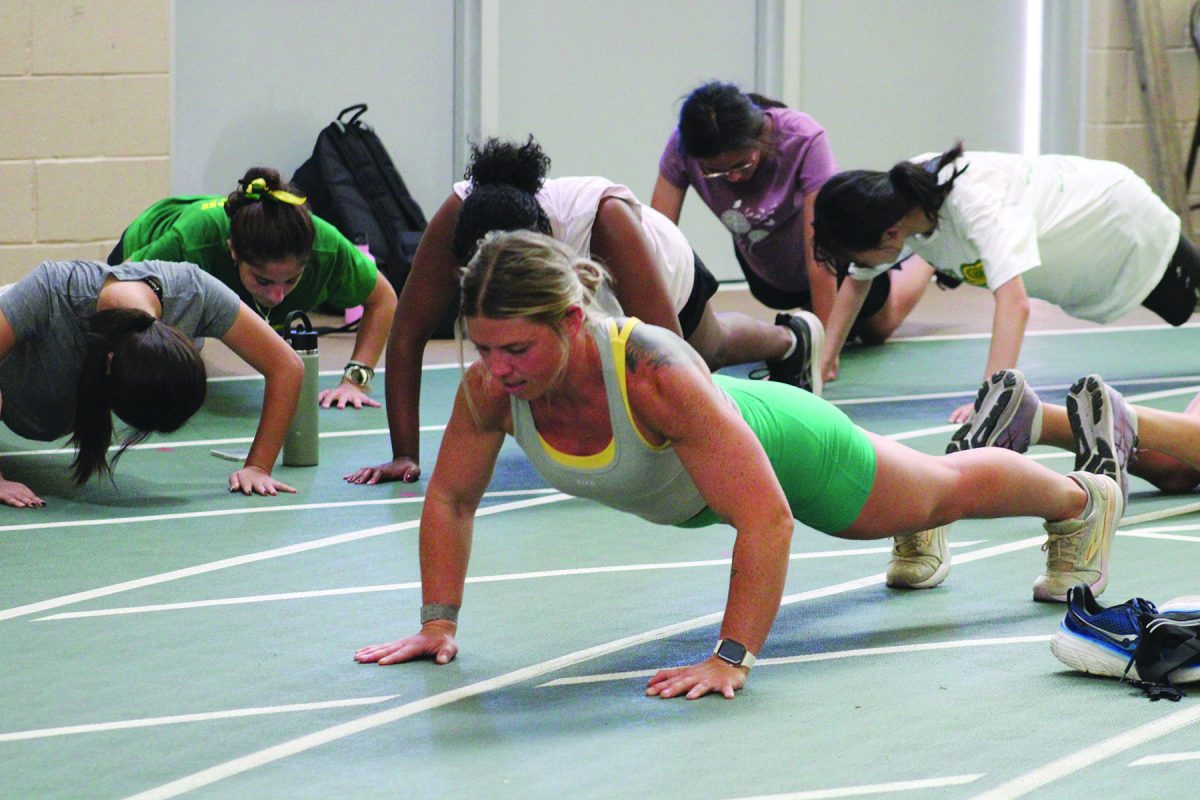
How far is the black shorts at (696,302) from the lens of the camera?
491 centimetres

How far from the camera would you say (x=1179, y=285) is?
18.4ft

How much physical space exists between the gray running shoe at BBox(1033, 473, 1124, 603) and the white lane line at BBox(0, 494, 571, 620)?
1.44 meters

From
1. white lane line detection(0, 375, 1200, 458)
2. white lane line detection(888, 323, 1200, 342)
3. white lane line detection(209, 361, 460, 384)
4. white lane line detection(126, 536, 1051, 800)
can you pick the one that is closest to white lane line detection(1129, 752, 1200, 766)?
white lane line detection(126, 536, 1051, 800)

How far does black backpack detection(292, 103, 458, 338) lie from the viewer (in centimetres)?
712

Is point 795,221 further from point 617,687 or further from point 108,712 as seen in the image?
point 108,712

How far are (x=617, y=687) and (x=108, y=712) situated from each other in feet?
2.65

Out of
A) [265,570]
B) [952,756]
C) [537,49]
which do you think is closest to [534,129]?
[537,49]

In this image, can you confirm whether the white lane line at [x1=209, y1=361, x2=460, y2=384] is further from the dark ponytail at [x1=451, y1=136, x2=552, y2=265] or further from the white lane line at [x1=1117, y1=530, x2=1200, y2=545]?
the white lane line at [x1=1117, y1=530, x2=1200, y2=545]

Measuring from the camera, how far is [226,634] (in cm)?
313

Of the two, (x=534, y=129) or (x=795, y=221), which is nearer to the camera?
(x=795, y=221)

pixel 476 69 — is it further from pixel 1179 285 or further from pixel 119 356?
pixel 119 356

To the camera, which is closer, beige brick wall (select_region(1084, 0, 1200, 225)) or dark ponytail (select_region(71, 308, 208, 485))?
dark ponytail (select_region(71, 308, 208, 485))

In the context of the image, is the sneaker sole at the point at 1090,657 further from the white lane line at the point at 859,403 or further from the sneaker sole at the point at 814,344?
the sneaker sole at the point at 814,344

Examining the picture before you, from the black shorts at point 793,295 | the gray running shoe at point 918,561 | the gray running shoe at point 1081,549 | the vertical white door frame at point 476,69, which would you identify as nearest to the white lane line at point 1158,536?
the gray running shoe at point 1081,549
